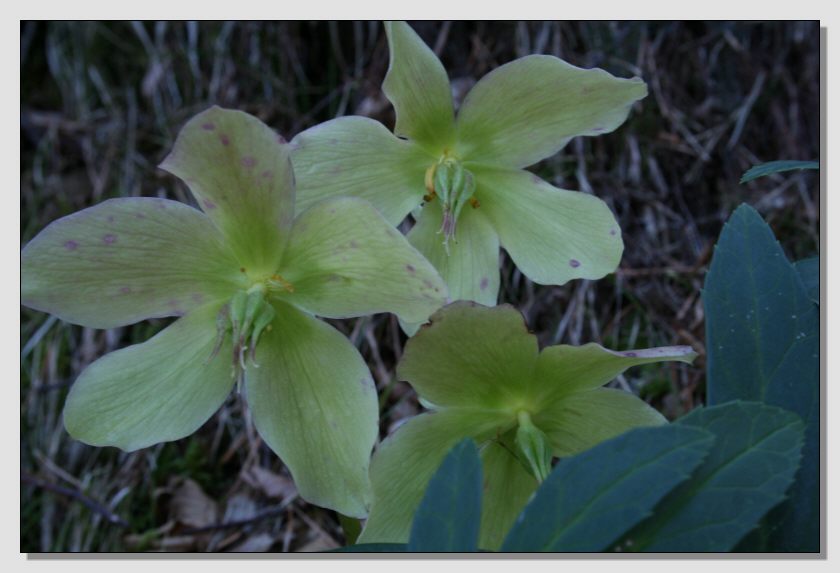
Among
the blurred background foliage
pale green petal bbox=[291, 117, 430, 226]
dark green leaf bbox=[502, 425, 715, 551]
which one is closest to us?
dark green leaf bbox=[502, 425, 715, 551]

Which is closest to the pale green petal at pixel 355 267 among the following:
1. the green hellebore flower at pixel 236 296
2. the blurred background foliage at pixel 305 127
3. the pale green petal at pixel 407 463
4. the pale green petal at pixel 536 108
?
the green hellebore flower at pixel 236 296

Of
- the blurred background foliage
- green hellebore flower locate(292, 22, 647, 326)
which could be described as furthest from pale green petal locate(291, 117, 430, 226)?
the blurred background foliage

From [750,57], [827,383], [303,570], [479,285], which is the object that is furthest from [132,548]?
[750,57]

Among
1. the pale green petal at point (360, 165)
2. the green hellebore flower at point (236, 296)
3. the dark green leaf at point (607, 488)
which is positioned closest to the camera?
the dark green leaf at point (607, 488)

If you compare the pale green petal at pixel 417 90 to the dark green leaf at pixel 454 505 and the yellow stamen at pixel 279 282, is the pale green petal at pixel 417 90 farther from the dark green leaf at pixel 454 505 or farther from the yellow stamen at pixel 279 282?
the dark green leaf at pixel 454 505

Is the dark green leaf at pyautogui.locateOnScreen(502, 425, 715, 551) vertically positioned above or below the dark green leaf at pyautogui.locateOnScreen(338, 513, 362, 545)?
above

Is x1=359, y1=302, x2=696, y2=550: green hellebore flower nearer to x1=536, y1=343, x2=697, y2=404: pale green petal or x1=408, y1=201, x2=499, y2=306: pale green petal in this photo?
x1=536, y1=343, x2=697, y2=404: pale green petal
